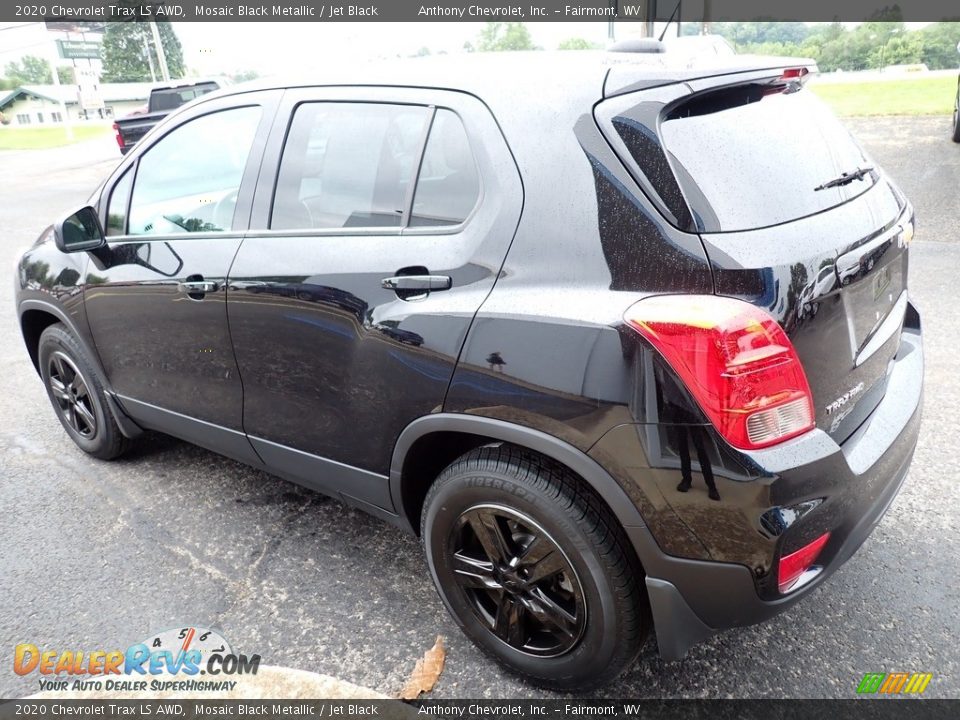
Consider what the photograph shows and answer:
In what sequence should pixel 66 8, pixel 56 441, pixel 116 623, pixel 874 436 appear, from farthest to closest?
pixel 66 8 < pixel 56 441 < pixel 116 623 < pixel 874 436

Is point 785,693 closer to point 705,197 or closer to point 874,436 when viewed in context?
point 874,436

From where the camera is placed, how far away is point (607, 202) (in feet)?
5.79

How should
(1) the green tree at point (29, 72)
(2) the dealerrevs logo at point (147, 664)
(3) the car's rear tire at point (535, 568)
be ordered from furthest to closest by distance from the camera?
(1) the green tree at point (29, 72)
(2) the dealerrevs logo at point (147, 664)
(3) the car's rear tire at point (535, 568)

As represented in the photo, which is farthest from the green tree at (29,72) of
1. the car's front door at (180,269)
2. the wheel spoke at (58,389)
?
the car's front door at (180,269)

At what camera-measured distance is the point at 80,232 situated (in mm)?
3086

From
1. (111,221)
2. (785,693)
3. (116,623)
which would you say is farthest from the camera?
(111,221)

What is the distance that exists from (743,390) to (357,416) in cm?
124

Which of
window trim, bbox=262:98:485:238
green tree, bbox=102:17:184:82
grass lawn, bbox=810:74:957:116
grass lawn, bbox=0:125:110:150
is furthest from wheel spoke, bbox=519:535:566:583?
green tree, bbox=102:17:184:82

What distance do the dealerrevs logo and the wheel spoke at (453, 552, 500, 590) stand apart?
770 mm

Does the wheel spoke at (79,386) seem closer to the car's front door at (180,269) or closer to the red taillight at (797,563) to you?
the car's front door at (180,269)

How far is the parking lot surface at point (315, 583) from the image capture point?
2.20 m

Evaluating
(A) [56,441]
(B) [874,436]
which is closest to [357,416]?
(B) [874,436]

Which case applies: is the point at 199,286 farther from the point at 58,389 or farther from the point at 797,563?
the point at 797,563

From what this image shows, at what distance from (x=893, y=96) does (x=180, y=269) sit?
1601 cm
